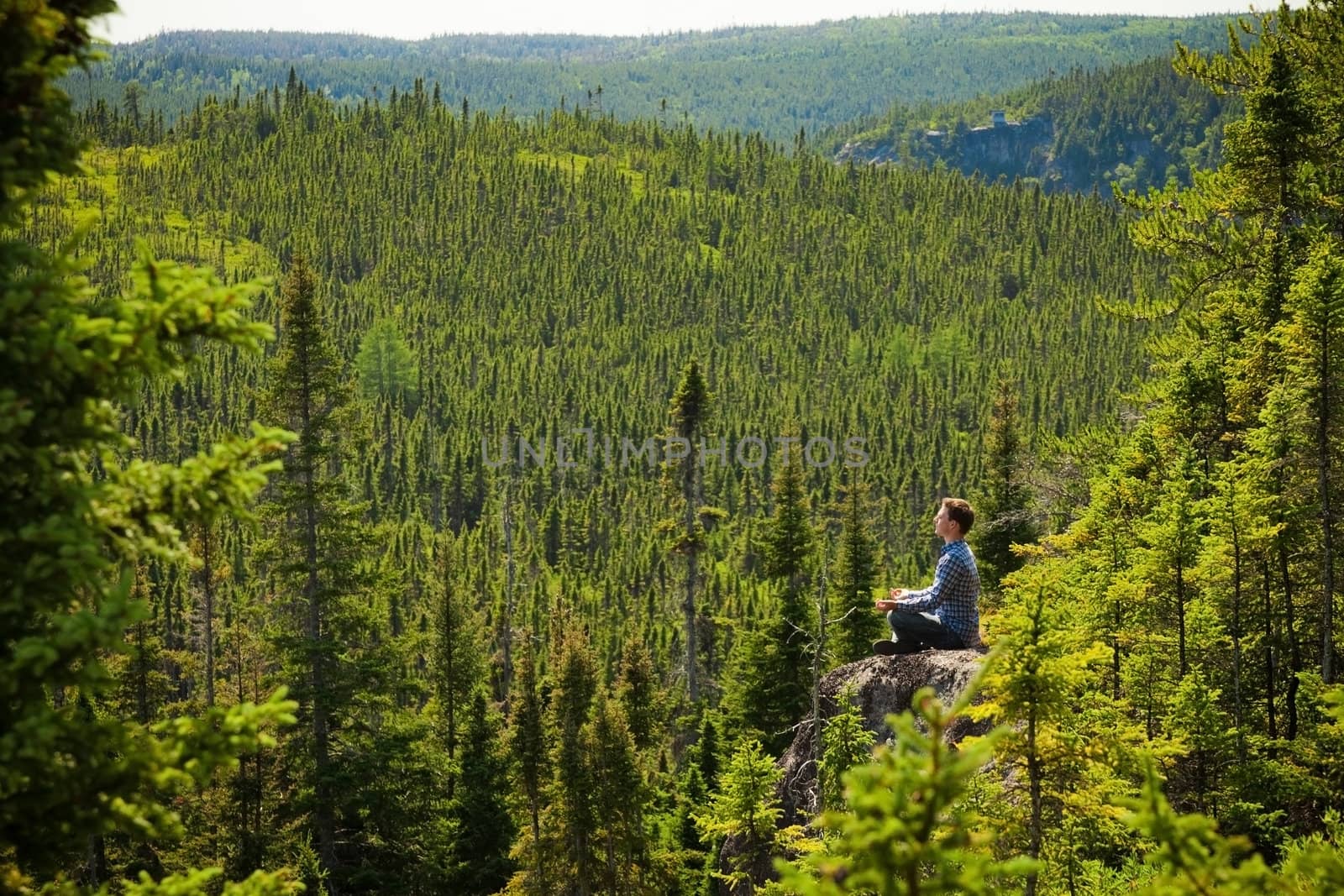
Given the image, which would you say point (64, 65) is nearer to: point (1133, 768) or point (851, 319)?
point (1133, 768)

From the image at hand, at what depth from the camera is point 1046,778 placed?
9.40 meters

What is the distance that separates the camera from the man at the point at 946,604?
11.9 meters

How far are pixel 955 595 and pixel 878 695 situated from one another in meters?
2.14

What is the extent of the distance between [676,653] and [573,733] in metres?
45.8

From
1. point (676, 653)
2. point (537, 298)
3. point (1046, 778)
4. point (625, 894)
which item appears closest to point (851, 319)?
point (537, 298)

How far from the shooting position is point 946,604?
12945mm

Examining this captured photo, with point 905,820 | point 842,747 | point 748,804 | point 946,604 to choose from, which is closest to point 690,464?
point 748,804

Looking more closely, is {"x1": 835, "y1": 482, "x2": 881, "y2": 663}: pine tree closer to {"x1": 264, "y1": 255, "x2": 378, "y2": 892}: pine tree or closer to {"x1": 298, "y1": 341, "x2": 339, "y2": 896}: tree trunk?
{"x1": 264, "y1": 255, "x2": 378, "y2": 892}: pine tree

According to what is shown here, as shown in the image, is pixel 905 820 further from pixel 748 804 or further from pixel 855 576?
pixel 855 576

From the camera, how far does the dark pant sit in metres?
13.1

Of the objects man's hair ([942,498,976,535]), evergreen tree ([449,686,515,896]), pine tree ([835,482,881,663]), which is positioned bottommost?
evergreen tree ([449,686,515,896])

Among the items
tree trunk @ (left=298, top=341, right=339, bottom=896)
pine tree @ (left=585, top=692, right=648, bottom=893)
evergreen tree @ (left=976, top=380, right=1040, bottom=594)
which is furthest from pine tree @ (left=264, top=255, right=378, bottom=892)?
evergreen tree @ (left=976, top=380, right=1040, bottom=594)

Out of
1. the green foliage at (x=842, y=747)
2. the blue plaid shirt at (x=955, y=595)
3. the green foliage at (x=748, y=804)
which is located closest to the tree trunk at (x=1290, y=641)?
the blue plaid shirt at (x=955, y=595)

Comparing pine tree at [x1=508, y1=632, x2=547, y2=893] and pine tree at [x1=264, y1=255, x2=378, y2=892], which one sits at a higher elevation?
pine tree at [x1=264, y1=255, x2=378, y2=892]
